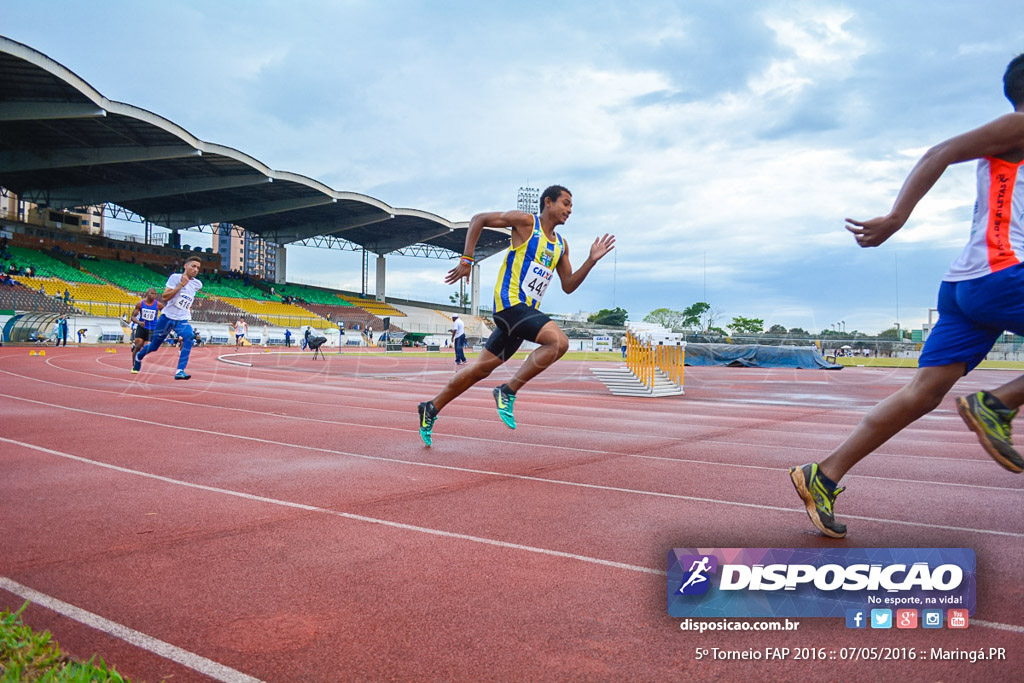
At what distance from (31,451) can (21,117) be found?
33.1m

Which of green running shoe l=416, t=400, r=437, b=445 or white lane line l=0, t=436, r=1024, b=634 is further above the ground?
green running shoe l=416, t=400, r=437, b=445

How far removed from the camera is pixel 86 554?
2.89 m

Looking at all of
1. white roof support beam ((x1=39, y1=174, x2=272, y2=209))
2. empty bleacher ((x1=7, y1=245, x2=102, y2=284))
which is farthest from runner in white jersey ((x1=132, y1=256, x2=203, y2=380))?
white roof support beam ((x1=39, y1=174, x2=272, y2=209))

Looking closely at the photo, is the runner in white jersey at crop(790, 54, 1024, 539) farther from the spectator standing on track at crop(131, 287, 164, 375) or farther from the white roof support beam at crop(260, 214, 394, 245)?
the white roof support beam at crop(260, 214, 394, 245)

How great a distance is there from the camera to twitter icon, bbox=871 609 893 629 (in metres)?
2.09

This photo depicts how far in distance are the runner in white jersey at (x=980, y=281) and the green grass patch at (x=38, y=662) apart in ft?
9.52

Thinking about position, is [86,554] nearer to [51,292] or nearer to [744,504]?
[744,504]

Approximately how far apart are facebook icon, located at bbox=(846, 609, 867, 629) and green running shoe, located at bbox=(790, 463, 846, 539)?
92cm

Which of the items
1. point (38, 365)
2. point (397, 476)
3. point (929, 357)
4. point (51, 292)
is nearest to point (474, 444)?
point (397, 476)

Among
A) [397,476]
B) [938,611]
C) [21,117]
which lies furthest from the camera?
[21,117]

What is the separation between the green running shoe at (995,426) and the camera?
271 centimetres

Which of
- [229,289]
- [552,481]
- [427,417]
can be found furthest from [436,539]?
[229,289]

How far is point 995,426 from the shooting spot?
2734mm

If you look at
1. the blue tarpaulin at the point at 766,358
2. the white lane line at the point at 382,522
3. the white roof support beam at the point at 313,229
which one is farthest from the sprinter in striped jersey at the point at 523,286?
the white roof support beam at the point at 313,229
